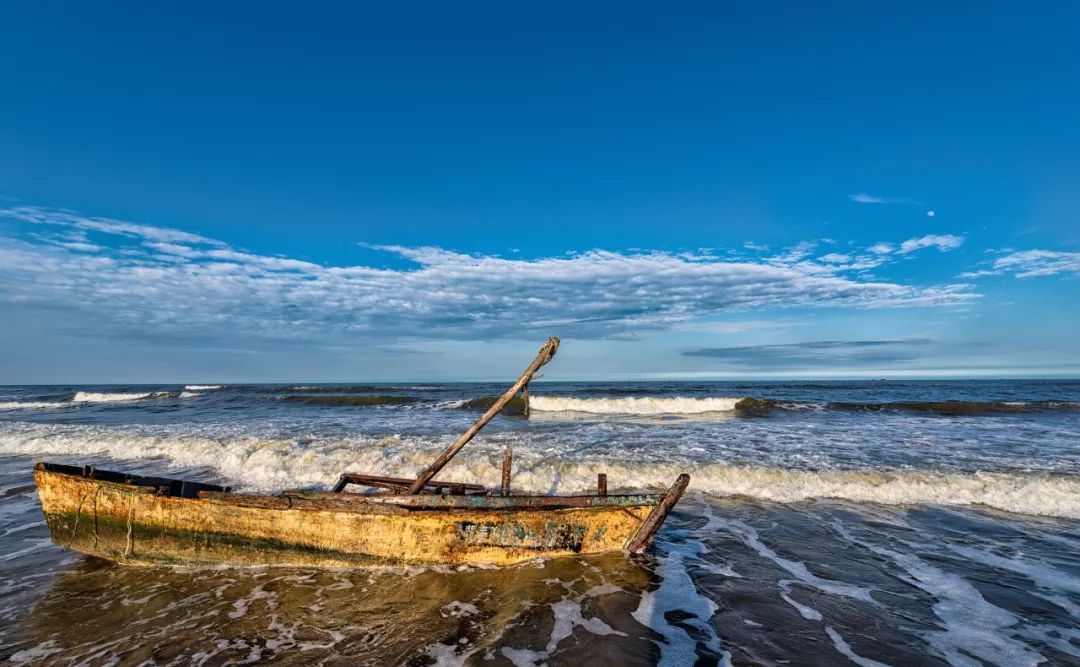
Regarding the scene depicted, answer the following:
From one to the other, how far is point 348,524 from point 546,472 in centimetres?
693

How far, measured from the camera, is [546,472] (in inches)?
515

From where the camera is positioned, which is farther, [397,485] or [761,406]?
[761,406]

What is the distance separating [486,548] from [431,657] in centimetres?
202

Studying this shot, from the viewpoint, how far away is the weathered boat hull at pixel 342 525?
22.3 feet

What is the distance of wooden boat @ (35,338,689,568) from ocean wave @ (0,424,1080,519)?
5.15 metres

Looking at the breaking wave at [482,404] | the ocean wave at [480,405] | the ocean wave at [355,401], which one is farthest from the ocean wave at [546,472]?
the ocean wave at [355,401]

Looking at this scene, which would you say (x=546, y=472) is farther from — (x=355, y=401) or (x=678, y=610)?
(x=355, y=401)

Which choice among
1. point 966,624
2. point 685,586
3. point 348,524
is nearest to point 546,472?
point 685,586

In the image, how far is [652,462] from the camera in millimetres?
13680

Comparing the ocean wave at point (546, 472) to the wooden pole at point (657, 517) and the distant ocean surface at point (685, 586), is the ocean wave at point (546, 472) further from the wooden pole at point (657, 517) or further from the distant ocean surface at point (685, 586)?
the wooden pole at point (657, 517)

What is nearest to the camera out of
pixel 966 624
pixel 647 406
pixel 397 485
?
pixel 966 624

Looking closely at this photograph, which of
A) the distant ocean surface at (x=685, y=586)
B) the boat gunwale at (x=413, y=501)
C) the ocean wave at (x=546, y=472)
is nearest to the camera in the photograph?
the distant ocean surface at (x=685, y=586)

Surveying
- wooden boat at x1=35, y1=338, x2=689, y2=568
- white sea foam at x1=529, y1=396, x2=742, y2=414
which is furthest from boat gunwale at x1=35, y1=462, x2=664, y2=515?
white sea foam at x1=529, y1=396, x2=742, y2=414

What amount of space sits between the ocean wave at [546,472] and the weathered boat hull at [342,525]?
5.17m
